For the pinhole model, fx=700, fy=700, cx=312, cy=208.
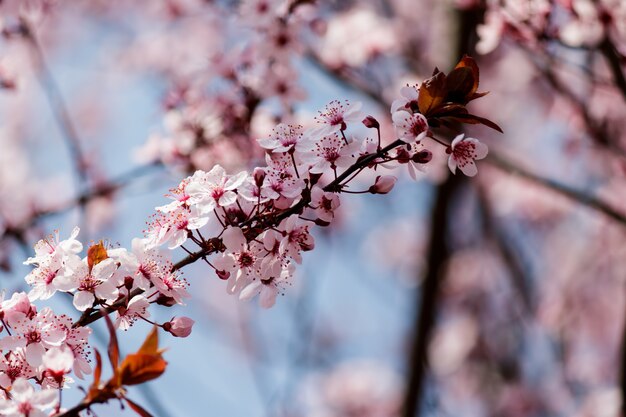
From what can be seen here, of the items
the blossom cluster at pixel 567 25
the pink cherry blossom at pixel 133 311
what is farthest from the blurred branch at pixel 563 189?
the pink cherry blossom at pixel 133 311

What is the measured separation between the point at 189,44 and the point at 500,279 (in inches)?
158

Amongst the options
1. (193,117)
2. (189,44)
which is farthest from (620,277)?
(189,44)

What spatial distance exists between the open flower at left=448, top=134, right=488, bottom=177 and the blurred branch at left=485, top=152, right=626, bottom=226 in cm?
162

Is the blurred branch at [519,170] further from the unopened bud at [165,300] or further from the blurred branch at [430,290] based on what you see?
the unopened bud at [165,300]

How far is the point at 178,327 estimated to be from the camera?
1543 millimetres

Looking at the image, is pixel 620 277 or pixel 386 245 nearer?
pixel 620 277

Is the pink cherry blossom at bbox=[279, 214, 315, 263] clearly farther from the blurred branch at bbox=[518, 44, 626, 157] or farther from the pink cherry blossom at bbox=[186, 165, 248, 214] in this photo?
the blurred branch at bbox=[518, 44, 626, 157]

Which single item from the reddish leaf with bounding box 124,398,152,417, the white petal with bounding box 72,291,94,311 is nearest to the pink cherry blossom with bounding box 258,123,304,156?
the white petal with bounding box 72,291,94,311

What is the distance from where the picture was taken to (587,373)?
621 centimetres

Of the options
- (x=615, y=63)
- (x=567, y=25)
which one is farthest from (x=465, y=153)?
(x=567, y=25)

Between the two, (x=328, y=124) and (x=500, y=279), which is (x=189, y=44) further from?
(x=328, y=124)

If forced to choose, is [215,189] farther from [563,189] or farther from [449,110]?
[563,189]

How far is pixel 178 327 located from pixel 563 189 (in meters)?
2.23

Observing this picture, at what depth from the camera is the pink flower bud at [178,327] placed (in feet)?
5.05
